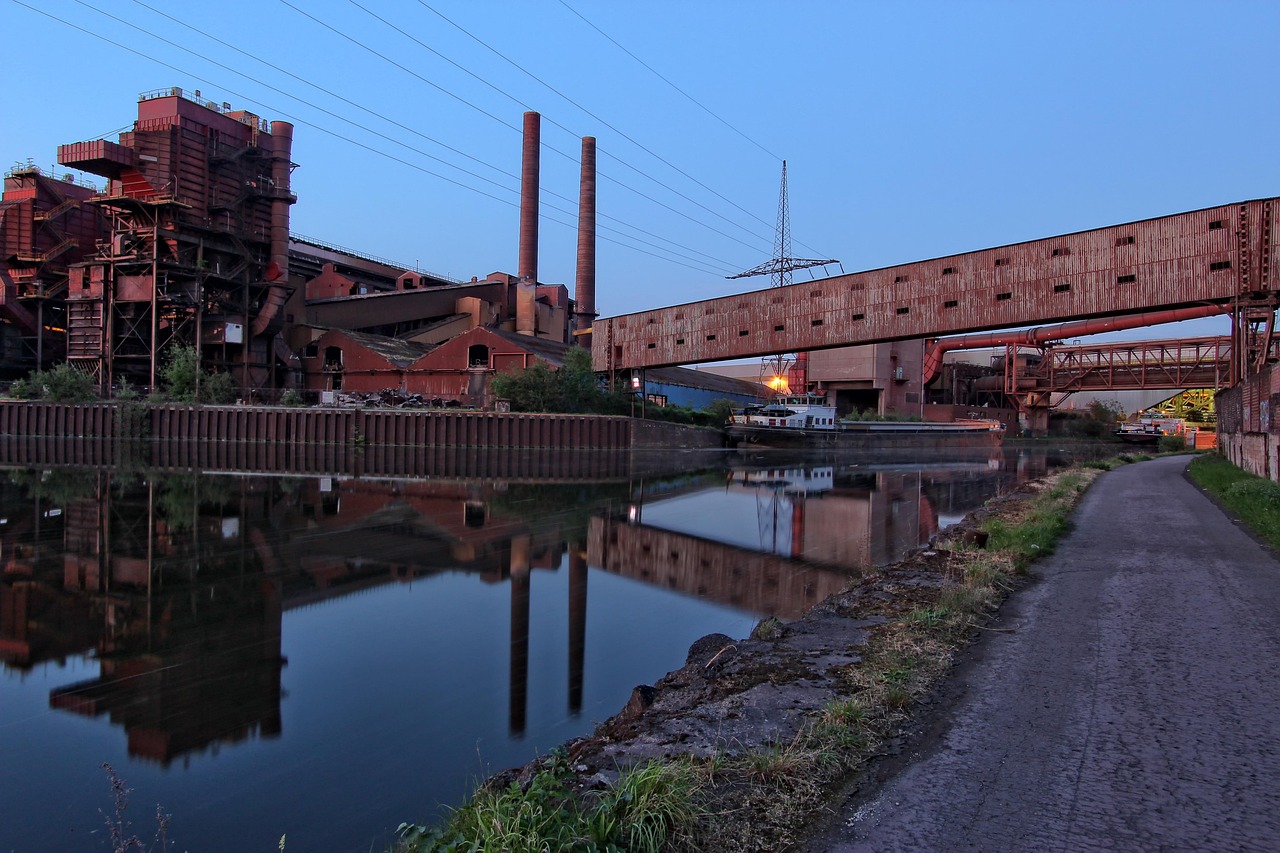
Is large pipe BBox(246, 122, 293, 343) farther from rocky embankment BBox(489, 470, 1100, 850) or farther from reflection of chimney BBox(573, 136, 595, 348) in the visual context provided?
rocky embankment BBox(489, 470, 1100, 850)

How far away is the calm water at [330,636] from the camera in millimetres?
5156

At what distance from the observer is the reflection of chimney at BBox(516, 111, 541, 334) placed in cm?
5284

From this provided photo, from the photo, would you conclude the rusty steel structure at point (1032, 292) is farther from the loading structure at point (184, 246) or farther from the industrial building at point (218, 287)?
the loading structure at point (184, 246)

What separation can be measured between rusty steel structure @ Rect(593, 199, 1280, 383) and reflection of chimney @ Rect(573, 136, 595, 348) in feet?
52.5

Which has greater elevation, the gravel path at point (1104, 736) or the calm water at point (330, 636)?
the gravel path at point (1104, 736)

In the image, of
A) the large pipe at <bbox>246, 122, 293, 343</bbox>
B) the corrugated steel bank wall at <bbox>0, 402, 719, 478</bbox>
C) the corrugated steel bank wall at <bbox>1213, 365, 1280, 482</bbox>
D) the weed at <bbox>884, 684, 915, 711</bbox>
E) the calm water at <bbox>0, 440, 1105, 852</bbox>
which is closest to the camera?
the weed at <bbox>884, 684, 915, 711</bbox>

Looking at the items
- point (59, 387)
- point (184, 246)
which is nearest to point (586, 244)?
point (184, 246)

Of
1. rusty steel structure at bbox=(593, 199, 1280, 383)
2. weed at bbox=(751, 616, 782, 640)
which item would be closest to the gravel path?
weed at bbox=(751, 616, 782, 640)

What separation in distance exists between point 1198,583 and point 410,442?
3707 cm

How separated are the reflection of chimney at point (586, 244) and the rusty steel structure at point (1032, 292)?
15994 millimetres

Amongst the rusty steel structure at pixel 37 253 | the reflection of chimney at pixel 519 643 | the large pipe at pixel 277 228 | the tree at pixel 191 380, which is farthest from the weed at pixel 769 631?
the rusty steel structure at pixel 37 253

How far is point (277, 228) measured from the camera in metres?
45.8

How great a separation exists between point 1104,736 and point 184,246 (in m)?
48.0

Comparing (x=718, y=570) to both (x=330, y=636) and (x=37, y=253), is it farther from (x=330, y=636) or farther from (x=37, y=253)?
(x=37, y=253)
